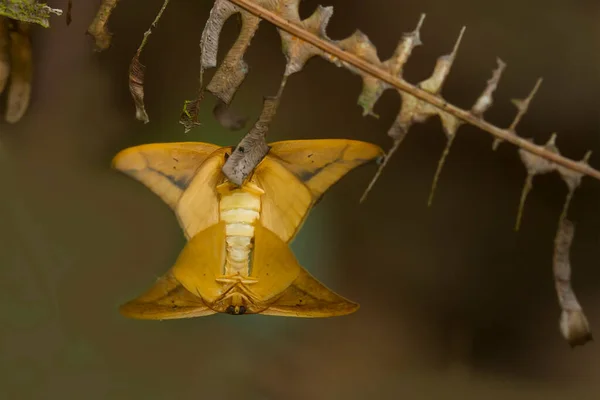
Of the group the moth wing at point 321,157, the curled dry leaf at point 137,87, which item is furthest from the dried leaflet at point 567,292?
the curled dry leaf at point 137,87

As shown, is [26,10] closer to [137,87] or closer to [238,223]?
[137,87]

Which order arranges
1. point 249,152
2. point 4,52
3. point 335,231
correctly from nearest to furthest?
point 249,152
point 4,52
point 335,231

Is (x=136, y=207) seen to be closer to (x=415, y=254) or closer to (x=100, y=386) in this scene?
(x=100, y=386)

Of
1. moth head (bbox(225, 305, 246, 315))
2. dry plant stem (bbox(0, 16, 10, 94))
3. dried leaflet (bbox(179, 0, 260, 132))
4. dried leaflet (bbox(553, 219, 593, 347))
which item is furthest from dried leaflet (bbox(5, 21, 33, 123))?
dried leaflet (bbox(553, 219, 593, 347))

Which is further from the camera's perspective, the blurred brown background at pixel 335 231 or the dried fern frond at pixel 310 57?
the blurred brown background at pixel 335 231

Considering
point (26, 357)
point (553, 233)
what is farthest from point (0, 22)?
point (553, 233)

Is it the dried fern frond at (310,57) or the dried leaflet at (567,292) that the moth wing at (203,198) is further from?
the dried leaflet at (567,292)

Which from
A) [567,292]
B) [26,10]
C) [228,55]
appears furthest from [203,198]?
[567,292]
